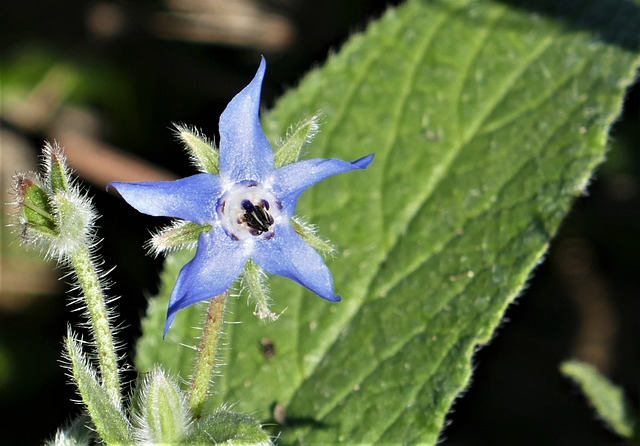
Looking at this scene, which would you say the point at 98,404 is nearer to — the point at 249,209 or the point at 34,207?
the point at 34,207

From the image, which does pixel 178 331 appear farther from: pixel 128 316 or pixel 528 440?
pixel 528 440

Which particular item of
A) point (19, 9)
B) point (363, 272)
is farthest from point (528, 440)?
point (19, 9)

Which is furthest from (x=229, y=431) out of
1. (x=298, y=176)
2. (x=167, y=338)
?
(x=167, y=338)

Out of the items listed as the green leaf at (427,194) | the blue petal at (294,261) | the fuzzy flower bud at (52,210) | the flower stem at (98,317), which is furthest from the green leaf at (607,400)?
the fuzzy flower bud at (52,210)

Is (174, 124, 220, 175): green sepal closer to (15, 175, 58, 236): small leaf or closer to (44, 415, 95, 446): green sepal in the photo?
(15, 175, 58, 236): small leaf

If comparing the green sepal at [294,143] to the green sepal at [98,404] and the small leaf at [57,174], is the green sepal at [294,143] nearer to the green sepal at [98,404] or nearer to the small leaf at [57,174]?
the small leaf at [57,174]

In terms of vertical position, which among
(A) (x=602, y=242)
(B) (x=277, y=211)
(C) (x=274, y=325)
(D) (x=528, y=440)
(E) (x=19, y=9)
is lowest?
(D) (x=528, y=440)
